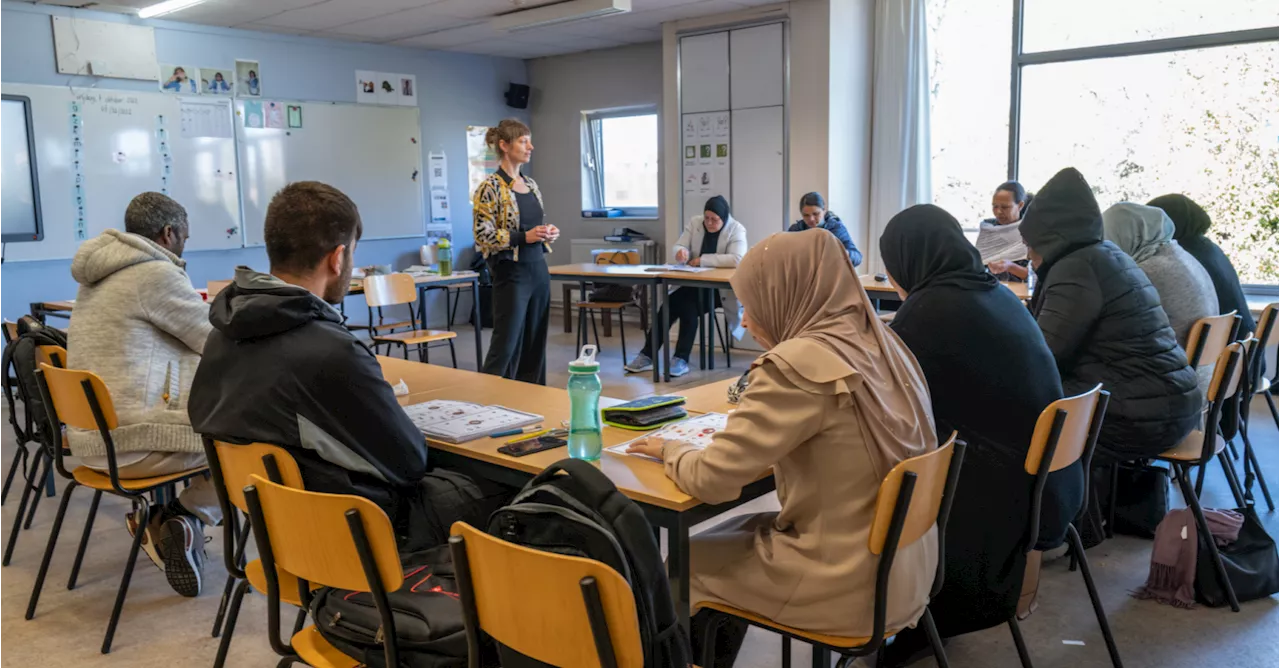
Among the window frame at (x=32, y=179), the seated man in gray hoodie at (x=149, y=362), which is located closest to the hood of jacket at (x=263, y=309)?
the seated man in gray hoodie at (x=149, y=362)

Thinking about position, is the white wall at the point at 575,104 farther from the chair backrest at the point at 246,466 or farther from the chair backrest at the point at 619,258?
the chair backrest at the point at 246,466

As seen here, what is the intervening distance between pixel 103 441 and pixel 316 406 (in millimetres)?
1318

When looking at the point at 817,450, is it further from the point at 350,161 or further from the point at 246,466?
the point at 350,161

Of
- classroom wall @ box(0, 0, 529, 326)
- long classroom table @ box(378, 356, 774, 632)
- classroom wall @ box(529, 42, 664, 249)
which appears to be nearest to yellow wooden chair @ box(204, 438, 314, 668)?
long classroom table @ box(378, 356, 774, 632)

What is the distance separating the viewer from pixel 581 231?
9.15 m

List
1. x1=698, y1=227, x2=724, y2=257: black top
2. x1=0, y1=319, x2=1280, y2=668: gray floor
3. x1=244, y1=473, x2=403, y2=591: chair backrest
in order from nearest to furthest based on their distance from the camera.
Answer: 1. x1=244, y1=473, x2=403, y2=591: chair backrest
2. x1=0, y1=319, x2=1280, y2=668: gray floor
3. x1=698, y1=227, x2=724, y2=257: black top

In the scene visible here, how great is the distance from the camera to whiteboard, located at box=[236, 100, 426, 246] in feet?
23.9

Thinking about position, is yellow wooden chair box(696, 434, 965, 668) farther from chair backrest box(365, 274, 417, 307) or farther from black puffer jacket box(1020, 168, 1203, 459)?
chair backrest box(365, 274, 417, 307)

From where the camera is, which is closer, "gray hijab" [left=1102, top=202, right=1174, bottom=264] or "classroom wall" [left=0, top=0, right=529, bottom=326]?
"gray hijab" [left=1102, top=202, right=1174, bottom=264]

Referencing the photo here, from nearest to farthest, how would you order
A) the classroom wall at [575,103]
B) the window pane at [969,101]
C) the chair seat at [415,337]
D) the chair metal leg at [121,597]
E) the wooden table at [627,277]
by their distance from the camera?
the chair metal leg at [121,597] < the chair seat at [415,337] < the wooden table at [627,277] < the window pane at [969,101] < the classroom wall at [575,103]

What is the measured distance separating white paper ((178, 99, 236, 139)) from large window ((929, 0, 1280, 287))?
5.13 metres

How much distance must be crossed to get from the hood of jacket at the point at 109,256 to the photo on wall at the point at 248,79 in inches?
181

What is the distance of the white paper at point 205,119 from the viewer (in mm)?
6840

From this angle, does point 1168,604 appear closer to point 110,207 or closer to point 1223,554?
point 1223,554
